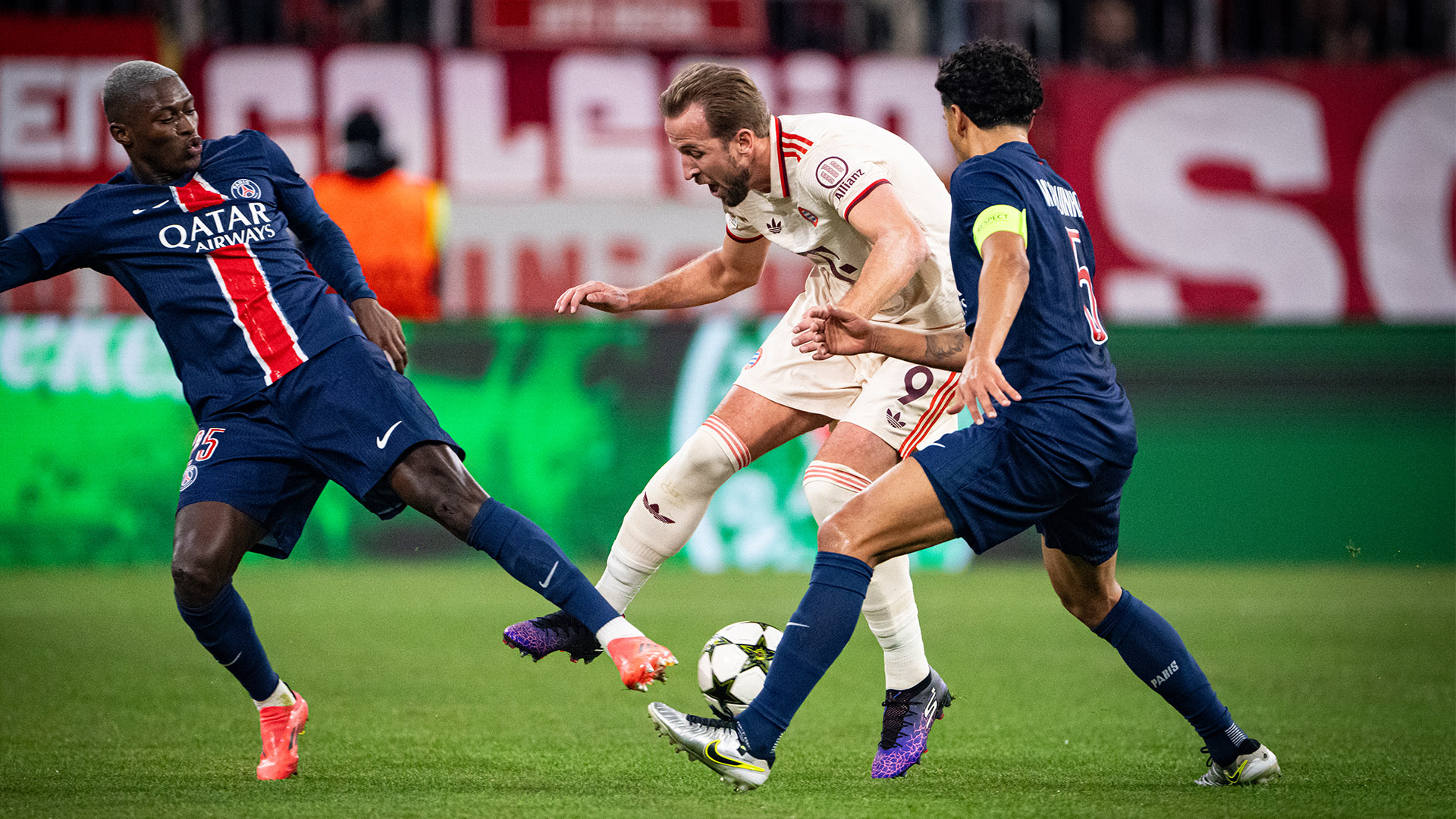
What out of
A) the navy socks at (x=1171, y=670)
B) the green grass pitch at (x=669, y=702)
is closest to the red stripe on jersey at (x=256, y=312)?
the green grass pitch at (x=669, y=702)

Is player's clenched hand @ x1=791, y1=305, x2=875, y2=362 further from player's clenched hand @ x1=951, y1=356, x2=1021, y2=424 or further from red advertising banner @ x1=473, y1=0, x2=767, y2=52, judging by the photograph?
red advertising banner @ x1=473, y1=0, x2=767, y2=52

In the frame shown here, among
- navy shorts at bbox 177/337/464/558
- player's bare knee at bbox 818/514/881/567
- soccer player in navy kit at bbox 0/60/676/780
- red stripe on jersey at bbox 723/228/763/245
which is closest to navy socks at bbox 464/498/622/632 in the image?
soccer player in navy kit at bbox 0/60/676/780

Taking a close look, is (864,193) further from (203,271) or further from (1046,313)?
(203,271)

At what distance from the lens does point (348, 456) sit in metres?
4.53

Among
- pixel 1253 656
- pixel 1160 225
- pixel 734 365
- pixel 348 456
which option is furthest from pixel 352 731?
pixel 1160 225

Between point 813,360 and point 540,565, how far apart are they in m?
1.07

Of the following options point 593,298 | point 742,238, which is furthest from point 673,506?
point 742,238

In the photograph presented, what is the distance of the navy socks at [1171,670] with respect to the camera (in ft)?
14.9

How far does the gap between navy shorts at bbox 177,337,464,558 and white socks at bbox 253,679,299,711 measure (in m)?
0.46

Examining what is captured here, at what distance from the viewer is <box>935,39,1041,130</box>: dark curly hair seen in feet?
13.8

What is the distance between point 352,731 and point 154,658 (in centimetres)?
213

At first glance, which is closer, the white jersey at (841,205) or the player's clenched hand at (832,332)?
the player's clenched hand at (832,332)

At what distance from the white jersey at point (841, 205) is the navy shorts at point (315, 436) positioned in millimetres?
1330

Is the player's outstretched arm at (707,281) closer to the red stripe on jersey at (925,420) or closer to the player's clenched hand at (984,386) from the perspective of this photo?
the red stripe on jersey at (925,420)
